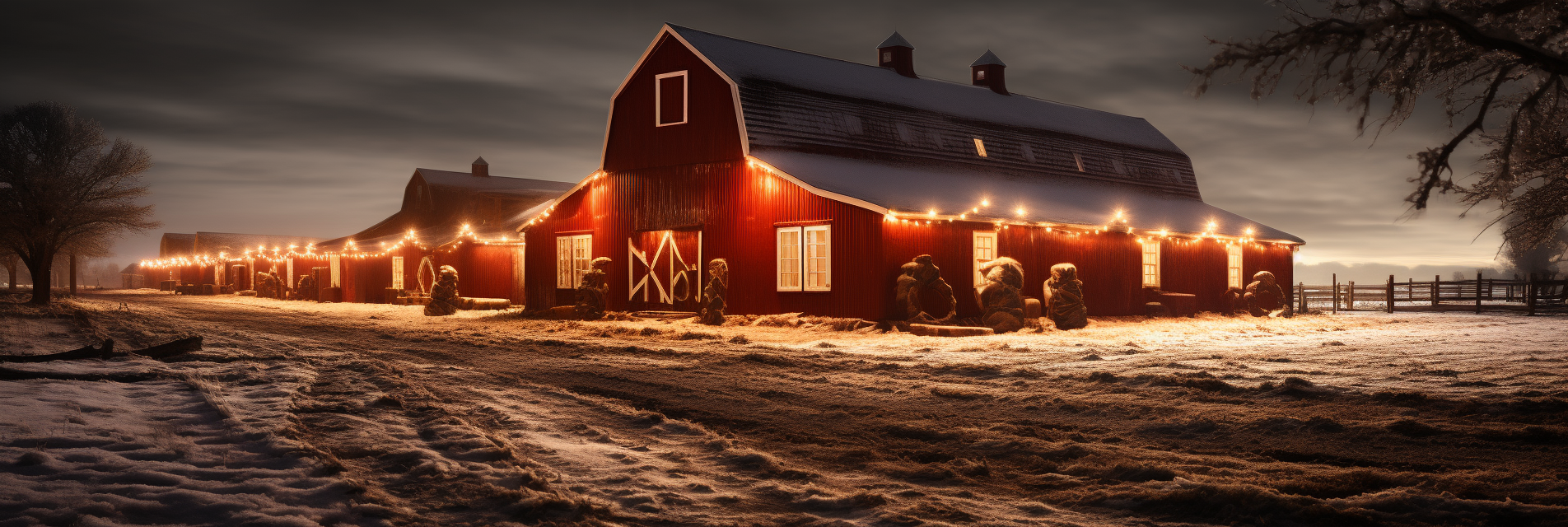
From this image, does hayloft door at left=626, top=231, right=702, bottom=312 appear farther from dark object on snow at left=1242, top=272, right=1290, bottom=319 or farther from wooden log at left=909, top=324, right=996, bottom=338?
dark object on snow at left=1242, top=272, right=1290, bottom=319

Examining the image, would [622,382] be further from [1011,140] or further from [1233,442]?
[1011,140]

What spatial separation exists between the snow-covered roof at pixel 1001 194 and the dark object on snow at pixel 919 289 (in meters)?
1.13

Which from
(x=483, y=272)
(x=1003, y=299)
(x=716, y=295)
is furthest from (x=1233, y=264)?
(x=483, y=272)

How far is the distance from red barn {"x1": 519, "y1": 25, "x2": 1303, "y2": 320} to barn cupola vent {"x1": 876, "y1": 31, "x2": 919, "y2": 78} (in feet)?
0.15

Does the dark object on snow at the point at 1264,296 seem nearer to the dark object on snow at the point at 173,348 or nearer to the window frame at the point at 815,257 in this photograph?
the window frame at the point at 815,257

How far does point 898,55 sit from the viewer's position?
29.7 metres

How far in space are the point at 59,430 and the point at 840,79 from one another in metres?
21.0

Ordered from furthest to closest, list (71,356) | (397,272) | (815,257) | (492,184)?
(492,184)
(397,272)
(815,257)
(71,356)

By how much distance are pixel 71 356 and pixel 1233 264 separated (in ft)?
96.1

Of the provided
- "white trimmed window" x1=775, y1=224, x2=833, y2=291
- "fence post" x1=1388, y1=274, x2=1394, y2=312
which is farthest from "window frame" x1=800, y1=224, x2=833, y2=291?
"fence post" x1=1388, y1=274, x2=1394, y2=312

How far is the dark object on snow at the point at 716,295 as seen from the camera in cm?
2103

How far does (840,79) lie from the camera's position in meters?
25.5

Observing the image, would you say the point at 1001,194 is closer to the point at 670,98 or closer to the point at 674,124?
the point at 674,124

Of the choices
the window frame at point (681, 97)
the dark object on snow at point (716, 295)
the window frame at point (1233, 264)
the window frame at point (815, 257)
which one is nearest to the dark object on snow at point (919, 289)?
the window frame at point (815, 257)
